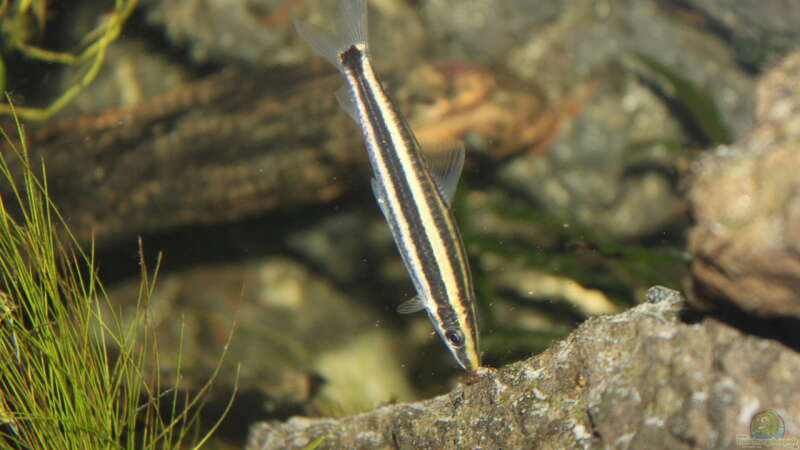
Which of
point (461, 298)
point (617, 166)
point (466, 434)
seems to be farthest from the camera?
point (617, 166)

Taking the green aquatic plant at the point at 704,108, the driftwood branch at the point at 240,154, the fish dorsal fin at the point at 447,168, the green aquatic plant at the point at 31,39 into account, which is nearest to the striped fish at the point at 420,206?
the fish dorsal fin at the point at 447,168

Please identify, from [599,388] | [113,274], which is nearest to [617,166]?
[599,388]

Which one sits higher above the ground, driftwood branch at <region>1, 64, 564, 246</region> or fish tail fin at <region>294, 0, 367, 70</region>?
fish tail fin at <region>294, 0, 367, 70</region>

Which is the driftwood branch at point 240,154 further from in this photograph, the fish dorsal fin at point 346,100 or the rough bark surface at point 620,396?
the rough bark surface at point 620,396

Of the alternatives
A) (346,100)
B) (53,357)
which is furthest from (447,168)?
(53,357)

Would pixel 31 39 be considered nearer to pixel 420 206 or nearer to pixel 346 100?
pixel 346 100

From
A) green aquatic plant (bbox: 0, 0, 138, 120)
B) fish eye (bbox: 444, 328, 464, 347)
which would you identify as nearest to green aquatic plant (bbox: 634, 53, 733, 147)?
fish eye (bbox: 444, 328, 464, 347)

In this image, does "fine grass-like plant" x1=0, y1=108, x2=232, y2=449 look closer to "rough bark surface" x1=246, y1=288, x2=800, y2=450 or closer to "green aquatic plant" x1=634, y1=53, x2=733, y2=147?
"rough bark surface" x1=246, y1=288, x2=800, y2=450

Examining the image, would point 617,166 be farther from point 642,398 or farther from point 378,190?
point 642,398
